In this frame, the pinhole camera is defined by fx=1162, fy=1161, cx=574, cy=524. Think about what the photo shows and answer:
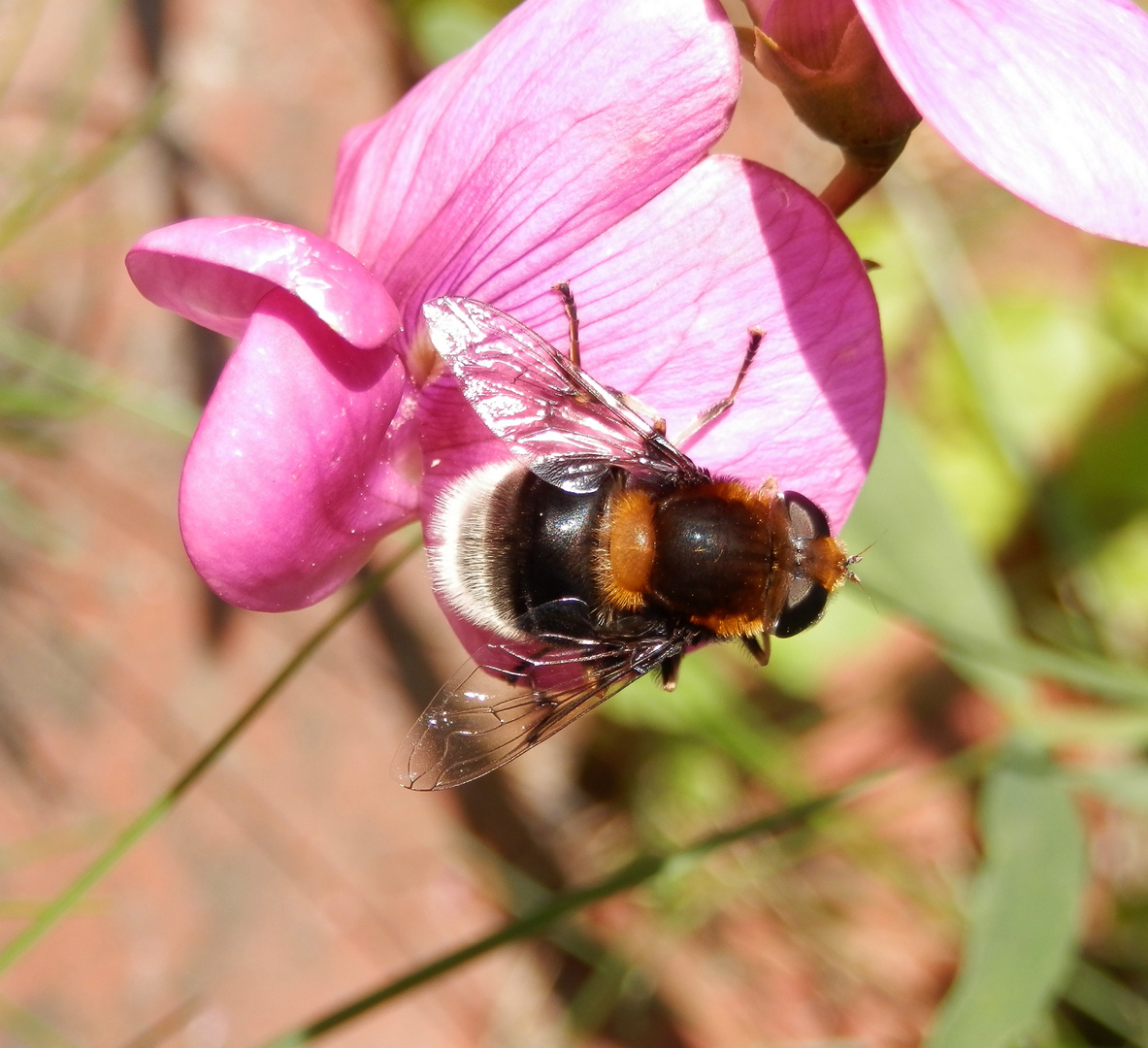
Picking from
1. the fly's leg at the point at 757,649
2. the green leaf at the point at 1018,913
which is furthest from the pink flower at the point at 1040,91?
the green leaf at the point at 1018,913

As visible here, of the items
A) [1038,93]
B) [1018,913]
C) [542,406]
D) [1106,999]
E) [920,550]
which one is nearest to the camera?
[1038,93]

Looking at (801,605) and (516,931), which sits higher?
(801,605)

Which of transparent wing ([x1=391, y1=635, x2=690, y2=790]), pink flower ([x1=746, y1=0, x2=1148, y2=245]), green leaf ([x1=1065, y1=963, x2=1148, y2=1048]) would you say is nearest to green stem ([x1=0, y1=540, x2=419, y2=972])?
transparent wing ([x1=391, y1=635, x2=690, y2=790])

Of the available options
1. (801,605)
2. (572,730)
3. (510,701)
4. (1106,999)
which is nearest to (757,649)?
(801,605)

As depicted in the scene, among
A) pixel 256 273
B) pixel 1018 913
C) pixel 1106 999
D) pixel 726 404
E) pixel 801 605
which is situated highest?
pixel 256 273

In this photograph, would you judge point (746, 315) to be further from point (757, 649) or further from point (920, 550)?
point (920, 550)

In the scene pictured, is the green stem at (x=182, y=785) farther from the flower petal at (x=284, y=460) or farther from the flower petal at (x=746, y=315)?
the flower petal at (x=746, y=315)

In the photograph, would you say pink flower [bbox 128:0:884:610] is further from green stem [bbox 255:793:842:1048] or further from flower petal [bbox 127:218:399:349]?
green stem [bbox 255:793:842:1048]
